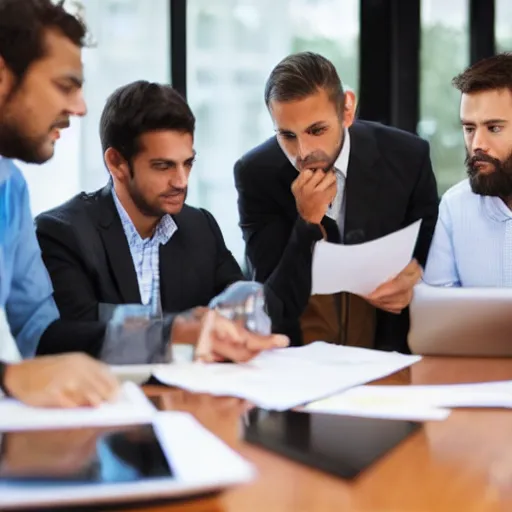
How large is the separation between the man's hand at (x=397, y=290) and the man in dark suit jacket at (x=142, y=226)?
1.15ft

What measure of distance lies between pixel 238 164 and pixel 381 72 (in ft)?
4.32

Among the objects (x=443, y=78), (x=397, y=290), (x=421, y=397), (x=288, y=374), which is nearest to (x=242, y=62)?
(x=443, y=78)

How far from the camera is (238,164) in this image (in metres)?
2.30

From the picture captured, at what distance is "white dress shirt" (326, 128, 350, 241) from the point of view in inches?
87.9

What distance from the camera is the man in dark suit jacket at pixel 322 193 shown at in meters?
2.05

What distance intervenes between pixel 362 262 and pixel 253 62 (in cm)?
192

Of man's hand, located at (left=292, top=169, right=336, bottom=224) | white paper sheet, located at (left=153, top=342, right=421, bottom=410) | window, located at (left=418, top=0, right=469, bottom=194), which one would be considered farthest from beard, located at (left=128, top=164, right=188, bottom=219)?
window, located at (left=418, top=0, right=469, bottom=194)

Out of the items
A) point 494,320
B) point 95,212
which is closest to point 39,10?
point 95,212

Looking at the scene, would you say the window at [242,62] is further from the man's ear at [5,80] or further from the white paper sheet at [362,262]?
the man's ear at [5,80]

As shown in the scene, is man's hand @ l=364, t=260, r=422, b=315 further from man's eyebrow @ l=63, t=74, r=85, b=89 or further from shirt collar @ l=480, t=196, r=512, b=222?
man's eyebrow @ l=63, t=74, r=85, b=89

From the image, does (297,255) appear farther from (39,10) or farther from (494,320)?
(39,10)

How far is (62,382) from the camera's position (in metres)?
0.98

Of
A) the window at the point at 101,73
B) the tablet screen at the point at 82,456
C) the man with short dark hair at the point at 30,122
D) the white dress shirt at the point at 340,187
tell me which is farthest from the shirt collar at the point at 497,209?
the tablet screen at the point at 82,456

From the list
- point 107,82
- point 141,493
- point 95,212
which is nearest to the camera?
point 141,493
